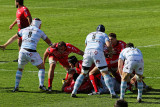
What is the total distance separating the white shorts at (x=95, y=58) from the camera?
42.8 ft

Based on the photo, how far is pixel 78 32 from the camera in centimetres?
2759

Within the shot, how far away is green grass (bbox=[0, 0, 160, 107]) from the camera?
1309 cm

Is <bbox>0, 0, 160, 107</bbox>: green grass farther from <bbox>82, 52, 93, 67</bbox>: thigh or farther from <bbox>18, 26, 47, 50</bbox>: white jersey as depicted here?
<bbox>18, 26, 47, 50</bbox>: white jersey

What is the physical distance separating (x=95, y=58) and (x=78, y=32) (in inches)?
575

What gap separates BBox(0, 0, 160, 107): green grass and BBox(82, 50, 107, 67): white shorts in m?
0.99

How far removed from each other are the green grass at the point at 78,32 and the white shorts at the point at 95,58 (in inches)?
38.8

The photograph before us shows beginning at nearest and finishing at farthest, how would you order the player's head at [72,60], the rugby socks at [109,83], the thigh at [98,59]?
the rugby socks at [109,83]
the thigh at [98,59]
the player's head at [72,60]

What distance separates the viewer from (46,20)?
32312 millimetres

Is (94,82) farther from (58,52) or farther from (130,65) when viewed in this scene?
(58,52)

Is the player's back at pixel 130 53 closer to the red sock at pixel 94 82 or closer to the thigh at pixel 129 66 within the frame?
the thigh at pixel 129 66

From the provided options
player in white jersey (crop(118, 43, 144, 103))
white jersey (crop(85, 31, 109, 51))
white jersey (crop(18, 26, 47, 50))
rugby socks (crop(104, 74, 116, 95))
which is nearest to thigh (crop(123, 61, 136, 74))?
player in white jersey (crop(118, 43, 144, 103))

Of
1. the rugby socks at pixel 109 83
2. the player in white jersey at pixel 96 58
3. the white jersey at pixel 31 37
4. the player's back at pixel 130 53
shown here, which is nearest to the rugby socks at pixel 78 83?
the player in white jersey at pixel 96 58

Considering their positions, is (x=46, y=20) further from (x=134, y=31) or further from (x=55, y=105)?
(x=55, y=105)

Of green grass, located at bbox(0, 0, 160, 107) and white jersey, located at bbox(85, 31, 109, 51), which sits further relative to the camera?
white jersey, located at bbox(85, 31, 109, 51)
